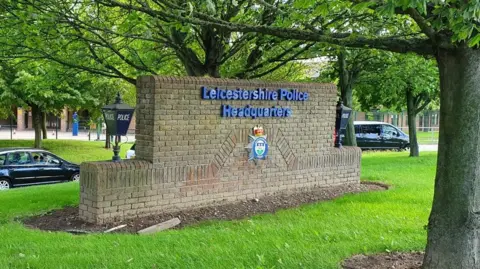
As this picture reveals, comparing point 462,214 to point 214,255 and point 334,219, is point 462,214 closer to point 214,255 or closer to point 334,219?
point 214,255

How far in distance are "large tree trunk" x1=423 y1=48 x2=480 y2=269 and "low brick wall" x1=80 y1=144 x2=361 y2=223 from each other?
15.3 ft

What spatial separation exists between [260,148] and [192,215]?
1.94 meters

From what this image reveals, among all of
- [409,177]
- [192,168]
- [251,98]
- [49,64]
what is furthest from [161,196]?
[409,177]

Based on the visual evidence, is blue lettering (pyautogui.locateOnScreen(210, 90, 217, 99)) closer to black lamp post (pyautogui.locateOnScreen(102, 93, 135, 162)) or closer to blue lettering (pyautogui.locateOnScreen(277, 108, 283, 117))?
black lamp post (pyautogui.locateOnScreen(102, 93, 135, 162))

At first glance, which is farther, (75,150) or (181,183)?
(75,150)

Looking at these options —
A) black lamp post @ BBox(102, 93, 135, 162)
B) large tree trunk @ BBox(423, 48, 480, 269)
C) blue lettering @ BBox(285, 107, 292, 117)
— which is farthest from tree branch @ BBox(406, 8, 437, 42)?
blue lettering @ BBox(285, 107, 292, 117)

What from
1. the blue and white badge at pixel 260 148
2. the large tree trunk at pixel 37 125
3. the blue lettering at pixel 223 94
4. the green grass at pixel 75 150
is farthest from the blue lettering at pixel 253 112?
the large tree trunk at pixel 37 125

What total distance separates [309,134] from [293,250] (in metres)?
5.21

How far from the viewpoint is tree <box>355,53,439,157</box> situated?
58.5 feet

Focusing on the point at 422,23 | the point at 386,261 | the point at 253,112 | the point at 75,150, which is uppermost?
the point at 422,23

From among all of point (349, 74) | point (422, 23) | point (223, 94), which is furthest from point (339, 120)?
point (349, 74)

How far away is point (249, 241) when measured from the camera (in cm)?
607

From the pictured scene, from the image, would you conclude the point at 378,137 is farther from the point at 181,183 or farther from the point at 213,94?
the point at 181,183

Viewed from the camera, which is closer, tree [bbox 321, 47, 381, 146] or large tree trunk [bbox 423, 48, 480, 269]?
large tree trunk [bbox 423, 48, 480, 269]
